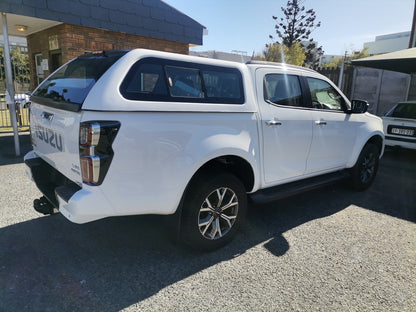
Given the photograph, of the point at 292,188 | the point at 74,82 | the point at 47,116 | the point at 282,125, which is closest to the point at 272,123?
the point at 282,125

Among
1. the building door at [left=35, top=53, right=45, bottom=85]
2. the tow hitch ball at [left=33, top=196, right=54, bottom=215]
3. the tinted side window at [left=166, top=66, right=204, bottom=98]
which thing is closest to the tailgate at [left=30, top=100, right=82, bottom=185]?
the tow hitch ball at [left=33, top=196, right=54, bottom=215]

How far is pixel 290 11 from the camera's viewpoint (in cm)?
2650

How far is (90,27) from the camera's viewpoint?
799 cm

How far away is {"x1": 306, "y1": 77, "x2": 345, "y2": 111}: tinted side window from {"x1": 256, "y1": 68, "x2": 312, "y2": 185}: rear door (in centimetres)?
31

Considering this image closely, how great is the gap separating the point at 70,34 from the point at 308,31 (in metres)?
24.0

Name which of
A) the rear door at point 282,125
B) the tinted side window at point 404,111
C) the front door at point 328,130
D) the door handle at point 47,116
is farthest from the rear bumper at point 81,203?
the tinted side window at point 404,111

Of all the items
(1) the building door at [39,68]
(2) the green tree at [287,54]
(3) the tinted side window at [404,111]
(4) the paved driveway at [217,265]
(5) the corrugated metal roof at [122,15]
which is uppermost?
(2) the green tree at [287,54]

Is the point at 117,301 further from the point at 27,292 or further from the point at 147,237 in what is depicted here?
the point at 147,237

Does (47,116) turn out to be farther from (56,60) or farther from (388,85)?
(388,85)

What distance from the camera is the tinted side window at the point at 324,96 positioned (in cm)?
421

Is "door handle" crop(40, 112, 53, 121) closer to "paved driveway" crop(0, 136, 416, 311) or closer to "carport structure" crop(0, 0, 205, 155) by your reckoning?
"paved driveway" crop(0, 136, 416, 311)

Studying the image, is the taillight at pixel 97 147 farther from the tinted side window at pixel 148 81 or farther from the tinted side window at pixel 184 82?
the tinted side window at pixel 184 82

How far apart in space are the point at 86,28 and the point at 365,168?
743 cm

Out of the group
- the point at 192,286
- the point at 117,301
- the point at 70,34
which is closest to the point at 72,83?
the point at 117,301
